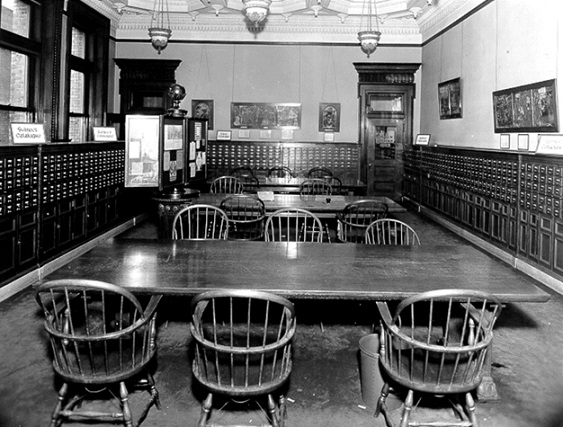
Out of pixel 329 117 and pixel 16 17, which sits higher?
pixel 16 17

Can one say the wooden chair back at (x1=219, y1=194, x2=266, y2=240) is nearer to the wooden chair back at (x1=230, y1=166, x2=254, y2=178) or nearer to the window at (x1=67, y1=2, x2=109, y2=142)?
the window at (x1=67, y1=2, x2=109, y2=142)

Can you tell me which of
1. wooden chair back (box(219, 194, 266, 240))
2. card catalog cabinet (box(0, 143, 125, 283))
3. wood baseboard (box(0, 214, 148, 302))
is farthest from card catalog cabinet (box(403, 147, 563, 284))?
card catalog cabinet (box(0, 143, 125, 283))

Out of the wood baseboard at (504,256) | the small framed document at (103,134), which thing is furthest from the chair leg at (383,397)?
the small framed document at (103,134)

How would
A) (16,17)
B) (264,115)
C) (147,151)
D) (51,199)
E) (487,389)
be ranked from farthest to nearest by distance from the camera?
(264,115), (16,17), (51,199), (147,151), (487,389)

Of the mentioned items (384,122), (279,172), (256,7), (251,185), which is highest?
(256,7)

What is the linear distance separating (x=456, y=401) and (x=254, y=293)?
1.54 metres

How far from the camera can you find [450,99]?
32.3 feet

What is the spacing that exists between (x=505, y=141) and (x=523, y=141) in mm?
583

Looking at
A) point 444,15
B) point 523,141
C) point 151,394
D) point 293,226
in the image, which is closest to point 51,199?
point 293,226

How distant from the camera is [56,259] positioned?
6.38 m

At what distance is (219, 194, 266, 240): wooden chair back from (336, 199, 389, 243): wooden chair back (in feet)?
2.74

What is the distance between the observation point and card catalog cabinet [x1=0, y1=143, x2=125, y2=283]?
17.3 feet

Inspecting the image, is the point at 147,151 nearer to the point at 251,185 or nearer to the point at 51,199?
the point at 51,199

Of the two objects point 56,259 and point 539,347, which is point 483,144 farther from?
point 56,259
